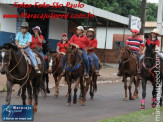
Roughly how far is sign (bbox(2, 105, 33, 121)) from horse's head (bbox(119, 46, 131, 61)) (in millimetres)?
6211

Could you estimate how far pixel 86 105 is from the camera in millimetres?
13977

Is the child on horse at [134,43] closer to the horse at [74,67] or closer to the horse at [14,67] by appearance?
the horse at [74,67]

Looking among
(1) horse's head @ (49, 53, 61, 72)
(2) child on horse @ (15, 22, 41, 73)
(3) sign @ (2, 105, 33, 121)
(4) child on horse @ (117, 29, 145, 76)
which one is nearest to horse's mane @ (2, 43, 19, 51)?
(2) child on horse @ (15, 22, 41, 73)

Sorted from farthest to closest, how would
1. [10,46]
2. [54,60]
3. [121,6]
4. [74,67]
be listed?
[121,6] < [54,60] < [74,67] < [10,46]

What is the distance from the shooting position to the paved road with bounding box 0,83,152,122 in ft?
35.7

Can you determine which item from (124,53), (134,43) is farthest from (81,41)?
(134,43)

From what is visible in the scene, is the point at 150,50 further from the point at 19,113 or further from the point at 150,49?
the point at 19,113

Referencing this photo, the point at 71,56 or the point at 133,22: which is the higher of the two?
the point at 133,22

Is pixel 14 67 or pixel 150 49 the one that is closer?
pixel 14 67

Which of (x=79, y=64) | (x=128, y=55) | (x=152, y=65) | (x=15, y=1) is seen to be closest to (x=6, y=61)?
(x=79, y=64)

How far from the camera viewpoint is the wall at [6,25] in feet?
82.1

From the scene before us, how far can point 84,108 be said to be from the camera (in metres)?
13.1

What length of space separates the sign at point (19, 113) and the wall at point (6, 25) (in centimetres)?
1517

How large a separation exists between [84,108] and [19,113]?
335 cm
